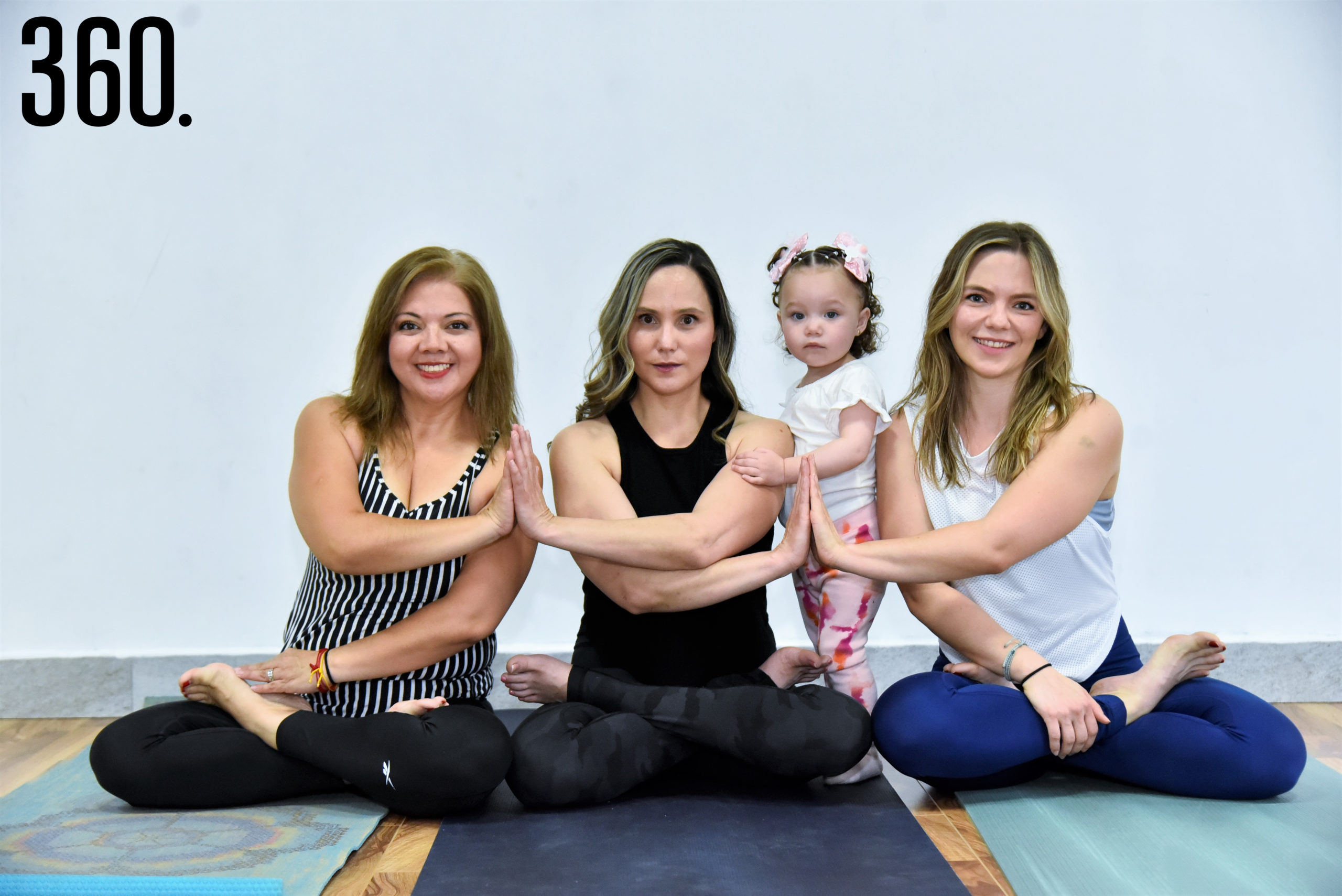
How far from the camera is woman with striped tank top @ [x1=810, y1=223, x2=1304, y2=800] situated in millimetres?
1865

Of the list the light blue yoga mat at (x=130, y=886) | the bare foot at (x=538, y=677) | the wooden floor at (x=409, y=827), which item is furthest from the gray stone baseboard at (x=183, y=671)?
the light blue yoga mat at (x=130, y=886)

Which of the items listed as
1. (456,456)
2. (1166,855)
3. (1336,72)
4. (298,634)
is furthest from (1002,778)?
(1336,72)

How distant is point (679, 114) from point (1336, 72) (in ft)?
5.69

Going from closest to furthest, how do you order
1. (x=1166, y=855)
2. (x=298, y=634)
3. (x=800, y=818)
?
(x=1166, y=855) < (x=800, y=818) < (x=298, y=634)

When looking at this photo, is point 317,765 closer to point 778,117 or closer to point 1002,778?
point 1002,778

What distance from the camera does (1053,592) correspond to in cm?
202

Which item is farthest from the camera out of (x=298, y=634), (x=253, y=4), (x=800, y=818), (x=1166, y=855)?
(x=253, y=4)

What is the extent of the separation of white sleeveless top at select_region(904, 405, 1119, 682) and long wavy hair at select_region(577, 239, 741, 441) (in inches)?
19.4

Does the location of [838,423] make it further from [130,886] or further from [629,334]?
[130,886]

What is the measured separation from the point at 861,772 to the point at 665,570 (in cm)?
54

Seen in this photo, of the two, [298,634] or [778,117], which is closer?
[298,634]

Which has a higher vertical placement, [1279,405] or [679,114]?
[679,114]

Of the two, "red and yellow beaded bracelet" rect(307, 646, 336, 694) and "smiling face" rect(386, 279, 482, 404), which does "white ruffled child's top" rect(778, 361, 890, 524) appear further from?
"red and yellow beaded bracelet" rect(307, 646, 336, 694)

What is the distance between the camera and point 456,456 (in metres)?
2.09
